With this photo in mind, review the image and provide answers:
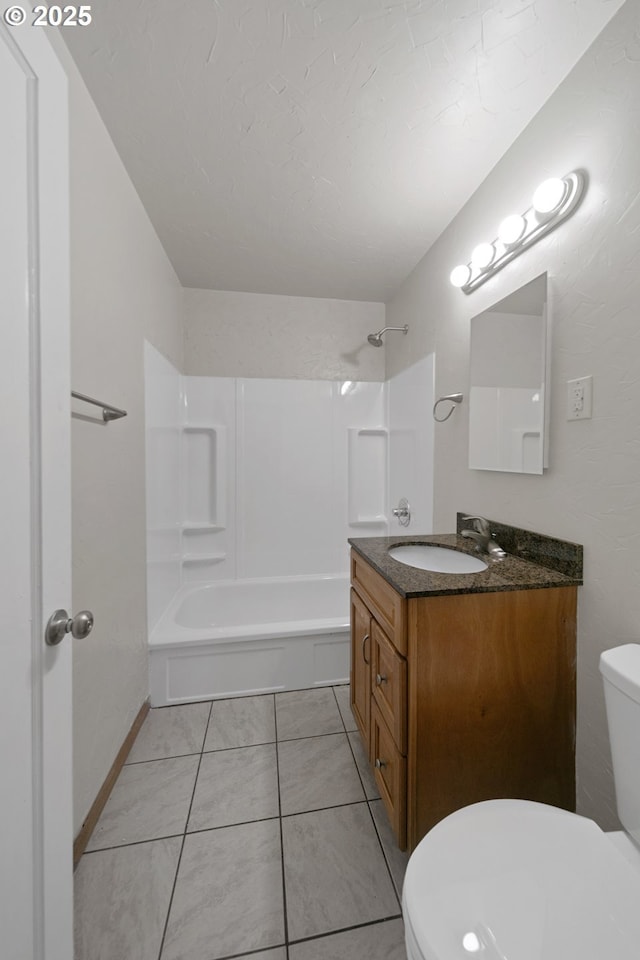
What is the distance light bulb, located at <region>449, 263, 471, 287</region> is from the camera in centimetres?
157

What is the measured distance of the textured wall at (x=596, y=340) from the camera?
918 mm

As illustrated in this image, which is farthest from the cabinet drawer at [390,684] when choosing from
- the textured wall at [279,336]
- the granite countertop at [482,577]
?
the textured wall at [279,336]

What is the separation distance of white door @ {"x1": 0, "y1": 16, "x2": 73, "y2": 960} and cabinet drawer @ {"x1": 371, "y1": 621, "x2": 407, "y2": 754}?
30.4 inches

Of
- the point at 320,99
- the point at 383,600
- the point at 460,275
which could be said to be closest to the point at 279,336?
the point at 460,275

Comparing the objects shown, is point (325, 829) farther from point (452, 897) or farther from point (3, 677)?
point (3, 677)

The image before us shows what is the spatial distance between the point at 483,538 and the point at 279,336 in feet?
6.45

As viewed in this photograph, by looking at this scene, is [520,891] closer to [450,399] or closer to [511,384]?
[511,384]

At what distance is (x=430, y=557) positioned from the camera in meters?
1.51

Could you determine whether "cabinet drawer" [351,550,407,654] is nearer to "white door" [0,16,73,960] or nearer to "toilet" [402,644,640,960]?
"toilet" [402,644,640,960]

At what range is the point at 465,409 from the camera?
1.68m

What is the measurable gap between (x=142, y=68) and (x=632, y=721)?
2.09 meters

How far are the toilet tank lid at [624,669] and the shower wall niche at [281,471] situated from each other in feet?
4.72

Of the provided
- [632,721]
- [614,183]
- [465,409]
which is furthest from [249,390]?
[632,721]

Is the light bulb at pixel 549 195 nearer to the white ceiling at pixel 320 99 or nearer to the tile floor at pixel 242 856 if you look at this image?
the white ceiling at pixel 320 99
